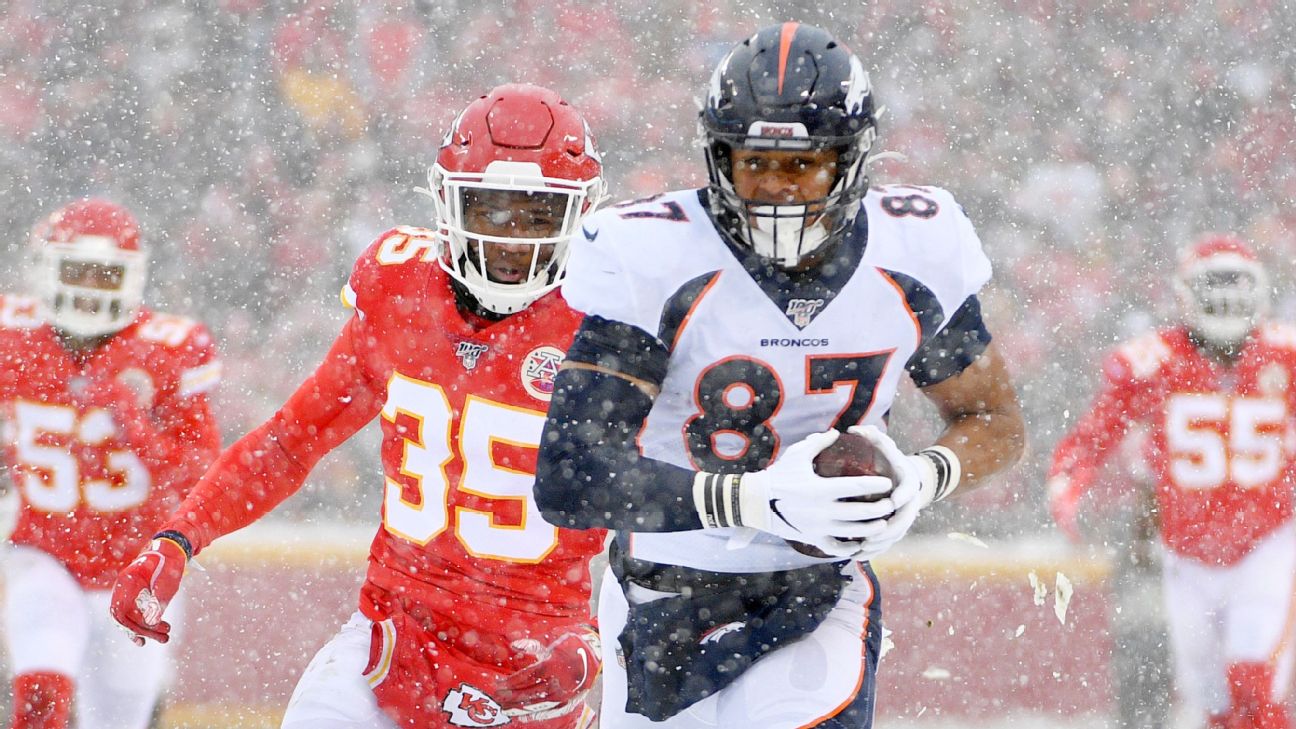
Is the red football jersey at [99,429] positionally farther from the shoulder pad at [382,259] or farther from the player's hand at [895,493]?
the player's hand at [895,493]

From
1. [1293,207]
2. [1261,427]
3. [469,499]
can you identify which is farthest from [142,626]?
[1293,207]

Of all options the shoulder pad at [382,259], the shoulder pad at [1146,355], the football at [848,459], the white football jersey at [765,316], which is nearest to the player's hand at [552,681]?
the white football jersey at [765,316]

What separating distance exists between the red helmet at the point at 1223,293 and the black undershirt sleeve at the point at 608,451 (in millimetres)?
3167

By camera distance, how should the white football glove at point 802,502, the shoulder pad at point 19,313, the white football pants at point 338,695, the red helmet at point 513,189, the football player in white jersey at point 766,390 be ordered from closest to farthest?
the white football glove at point 802,502 < the football player in white jersey at point 766,390 < the white football pants at point 338,695 < the red helmet at point 513,189 < the shoulder pad at point 19,313

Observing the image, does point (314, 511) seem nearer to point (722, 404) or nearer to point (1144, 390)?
point (1144, 390)

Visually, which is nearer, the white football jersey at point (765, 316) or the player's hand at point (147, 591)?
the white football jersey at point (765, 316)

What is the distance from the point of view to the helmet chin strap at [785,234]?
1.71 m

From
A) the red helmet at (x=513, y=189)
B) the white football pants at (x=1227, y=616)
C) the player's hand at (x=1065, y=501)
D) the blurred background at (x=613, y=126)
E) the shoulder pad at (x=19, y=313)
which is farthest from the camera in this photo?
the blurred background at (x=613, y=126)

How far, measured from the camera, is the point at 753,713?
1.79m

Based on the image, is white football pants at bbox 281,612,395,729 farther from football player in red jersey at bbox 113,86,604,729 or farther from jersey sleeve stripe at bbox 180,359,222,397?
jersey sleeve stripe at bbox 180,359,222,397

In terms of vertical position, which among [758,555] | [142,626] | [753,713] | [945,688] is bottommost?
[945,688]

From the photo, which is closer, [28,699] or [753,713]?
[753,713]

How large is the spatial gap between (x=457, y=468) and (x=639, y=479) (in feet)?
2.33

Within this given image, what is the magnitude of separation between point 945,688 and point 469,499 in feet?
9.09
